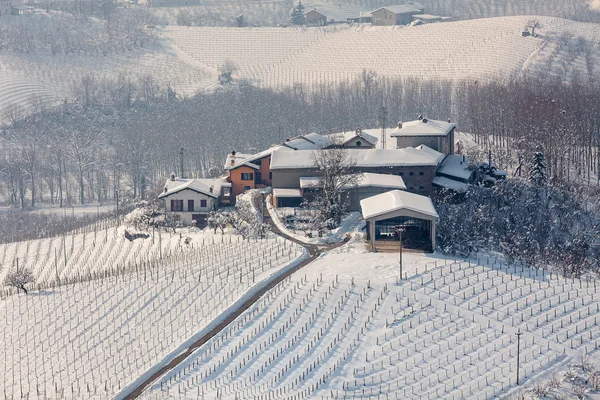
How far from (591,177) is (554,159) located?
4.01 m

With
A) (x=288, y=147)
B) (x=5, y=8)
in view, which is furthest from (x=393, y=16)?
(x=288, y=147)

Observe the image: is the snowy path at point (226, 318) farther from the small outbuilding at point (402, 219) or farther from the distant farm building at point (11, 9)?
the distant farm building at point (11, 9)

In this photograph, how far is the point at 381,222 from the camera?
173 ft

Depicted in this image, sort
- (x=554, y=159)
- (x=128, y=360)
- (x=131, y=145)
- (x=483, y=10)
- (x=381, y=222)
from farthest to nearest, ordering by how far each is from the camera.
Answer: (x=483, y=10)
(x=131, y=145)
(x=554, y=159)
(x=381, y=222)
(x=128, y=360)

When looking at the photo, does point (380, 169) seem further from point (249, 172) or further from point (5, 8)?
point (5, 8)

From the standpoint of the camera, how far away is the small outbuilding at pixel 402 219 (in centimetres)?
5150

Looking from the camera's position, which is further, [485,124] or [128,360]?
[485,124]

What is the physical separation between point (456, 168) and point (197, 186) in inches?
586

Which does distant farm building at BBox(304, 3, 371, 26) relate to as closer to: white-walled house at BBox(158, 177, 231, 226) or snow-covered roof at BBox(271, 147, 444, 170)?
snow-covered roof at BBox(271, 147, 444, 170)

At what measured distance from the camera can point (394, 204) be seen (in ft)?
171

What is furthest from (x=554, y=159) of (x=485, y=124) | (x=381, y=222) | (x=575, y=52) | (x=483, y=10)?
(x=483, y=10)

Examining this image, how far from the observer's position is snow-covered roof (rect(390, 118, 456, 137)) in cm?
6769

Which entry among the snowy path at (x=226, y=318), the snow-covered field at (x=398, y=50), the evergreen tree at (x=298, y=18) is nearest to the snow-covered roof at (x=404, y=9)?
the snow-covered field at (x=398, y=50)

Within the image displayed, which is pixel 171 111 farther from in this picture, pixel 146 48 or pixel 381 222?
pixel 381 222
